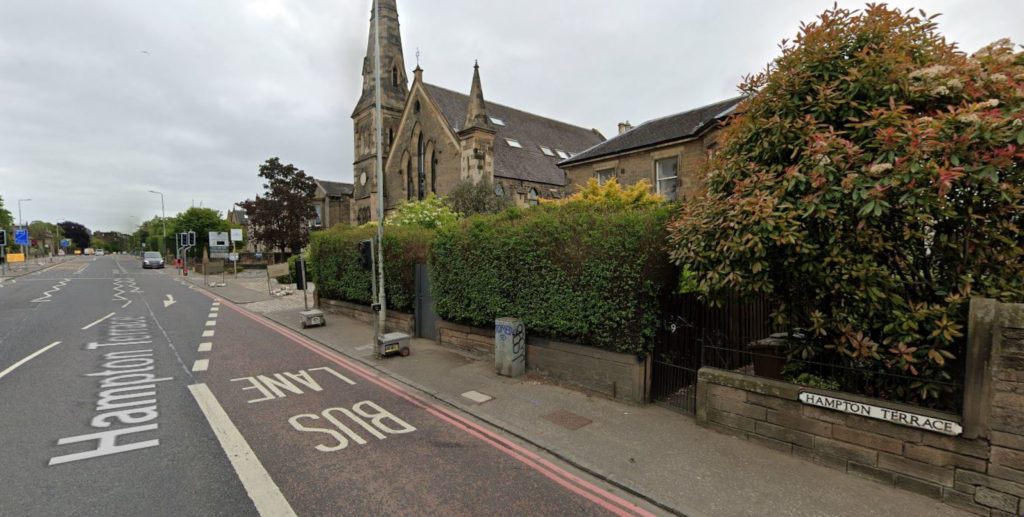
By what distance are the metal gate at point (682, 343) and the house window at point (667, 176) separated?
10563mm

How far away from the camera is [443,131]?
3027 cm

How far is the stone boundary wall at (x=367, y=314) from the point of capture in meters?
11.7

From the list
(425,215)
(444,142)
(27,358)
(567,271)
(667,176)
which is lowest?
(27,358)

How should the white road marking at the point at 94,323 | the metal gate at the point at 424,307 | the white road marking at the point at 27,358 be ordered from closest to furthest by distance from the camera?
the white road marking at the point at 27,358
the metal gate at the point at 424,307
the white road marking at the point at 94,323

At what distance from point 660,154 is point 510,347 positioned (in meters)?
12.1

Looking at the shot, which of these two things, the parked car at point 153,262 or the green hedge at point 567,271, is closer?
the green hedge at point 567,271

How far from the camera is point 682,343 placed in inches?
264

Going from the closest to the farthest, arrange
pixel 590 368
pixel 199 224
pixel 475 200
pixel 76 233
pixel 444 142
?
pixel 590 368 < pixel 475 200 < pixel 444 142 < pixel 199 224 < pixel 76 233

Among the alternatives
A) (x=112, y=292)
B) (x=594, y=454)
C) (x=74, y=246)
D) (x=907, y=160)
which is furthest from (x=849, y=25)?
(x=74, y=246)

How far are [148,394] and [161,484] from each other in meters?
3.55

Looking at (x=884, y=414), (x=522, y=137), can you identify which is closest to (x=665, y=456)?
(x=884, y=414)

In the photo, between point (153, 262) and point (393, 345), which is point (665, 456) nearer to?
point (393, 345)

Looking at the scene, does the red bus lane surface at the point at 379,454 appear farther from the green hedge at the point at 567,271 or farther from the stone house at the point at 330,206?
the stone house at the point at 330,206

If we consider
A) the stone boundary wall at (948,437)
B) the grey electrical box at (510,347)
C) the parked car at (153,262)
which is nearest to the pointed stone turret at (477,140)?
the grey electrical box at (510,347)
